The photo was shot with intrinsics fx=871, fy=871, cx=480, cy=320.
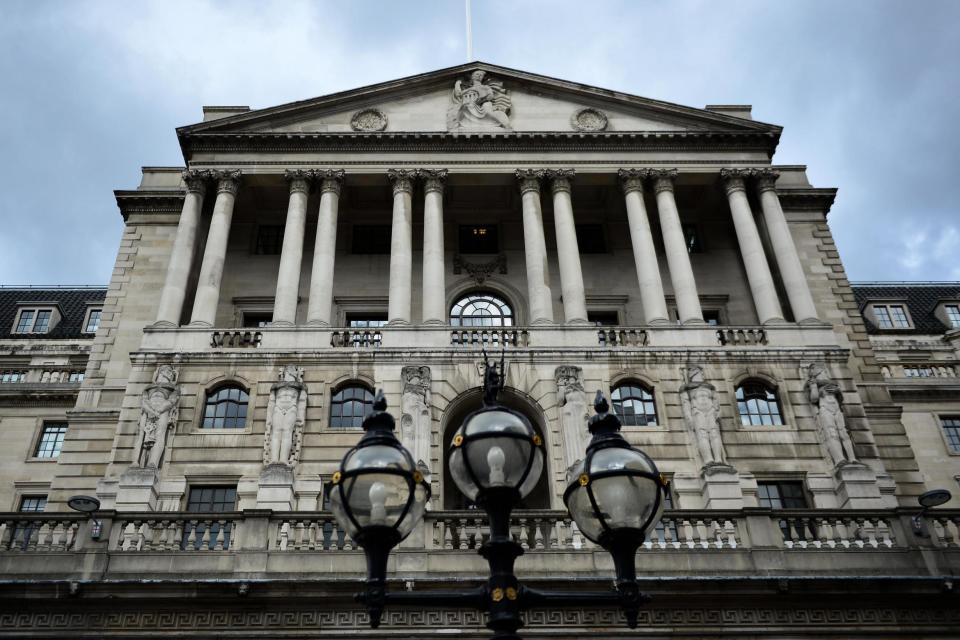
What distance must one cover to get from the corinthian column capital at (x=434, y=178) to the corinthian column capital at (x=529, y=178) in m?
3.11

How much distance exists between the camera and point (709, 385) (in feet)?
96.5

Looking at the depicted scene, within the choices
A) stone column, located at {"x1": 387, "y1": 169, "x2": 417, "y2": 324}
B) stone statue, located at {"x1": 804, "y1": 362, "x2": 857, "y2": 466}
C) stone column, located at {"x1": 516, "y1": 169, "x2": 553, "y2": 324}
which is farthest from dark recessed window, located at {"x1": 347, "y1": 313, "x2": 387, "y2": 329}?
stone statue, located at {"x1": 804, "y1": 362, "x2": 857, "y2": 466}

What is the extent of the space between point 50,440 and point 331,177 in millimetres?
19938

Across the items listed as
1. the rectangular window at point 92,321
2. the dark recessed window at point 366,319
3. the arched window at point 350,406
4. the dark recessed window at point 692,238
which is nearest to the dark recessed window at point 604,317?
the dark recessed window at point 692,238

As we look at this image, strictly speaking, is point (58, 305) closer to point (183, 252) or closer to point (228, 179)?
point (228, 179)

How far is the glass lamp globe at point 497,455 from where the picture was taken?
9102 mm

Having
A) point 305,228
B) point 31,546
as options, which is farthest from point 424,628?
point 305,228

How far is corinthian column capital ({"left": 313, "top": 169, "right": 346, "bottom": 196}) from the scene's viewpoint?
36094 mm

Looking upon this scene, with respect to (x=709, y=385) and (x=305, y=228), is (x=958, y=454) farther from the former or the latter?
(x=305, y=228)

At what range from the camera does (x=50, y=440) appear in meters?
42.5

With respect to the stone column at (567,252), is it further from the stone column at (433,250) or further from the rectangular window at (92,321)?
the rectangular window at (92,321)

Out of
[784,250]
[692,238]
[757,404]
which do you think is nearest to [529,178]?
[692,238]

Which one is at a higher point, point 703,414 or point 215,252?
point 215,252

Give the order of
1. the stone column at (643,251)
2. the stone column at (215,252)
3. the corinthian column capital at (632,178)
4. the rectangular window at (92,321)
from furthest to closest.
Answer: the rectangular window at (92,321) < the corinthian column capital at (632,178) < the stone column at (643,251) < the stone column at (215,252)
